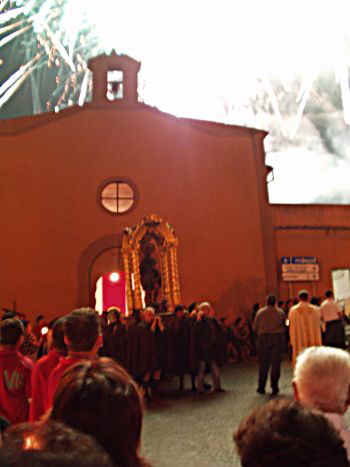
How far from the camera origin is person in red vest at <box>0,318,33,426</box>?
3508 millimetres

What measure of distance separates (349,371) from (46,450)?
193 centimetres

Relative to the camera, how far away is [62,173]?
16.3 metres

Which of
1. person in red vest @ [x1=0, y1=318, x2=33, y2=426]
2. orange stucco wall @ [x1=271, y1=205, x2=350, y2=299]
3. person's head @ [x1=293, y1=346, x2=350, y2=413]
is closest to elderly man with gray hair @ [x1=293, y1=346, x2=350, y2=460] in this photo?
person's head @ [x1=293, y1=346, x2=350, y2=413]

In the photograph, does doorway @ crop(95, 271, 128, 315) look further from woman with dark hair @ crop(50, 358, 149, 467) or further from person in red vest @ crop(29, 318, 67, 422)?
woman with dark hair @ crop(50, 358, 149, 467)

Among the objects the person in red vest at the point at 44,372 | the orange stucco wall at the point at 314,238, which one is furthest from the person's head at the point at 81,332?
the orange stucco wall at the point at 314,238

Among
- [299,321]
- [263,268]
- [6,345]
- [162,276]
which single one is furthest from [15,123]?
[6,345]

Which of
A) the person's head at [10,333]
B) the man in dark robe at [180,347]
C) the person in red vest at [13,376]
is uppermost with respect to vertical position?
the person's head at [10,333]

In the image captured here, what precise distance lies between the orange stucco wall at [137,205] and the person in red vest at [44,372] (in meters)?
12.1

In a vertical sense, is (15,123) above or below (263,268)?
above

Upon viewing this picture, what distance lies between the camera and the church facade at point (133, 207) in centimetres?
1553

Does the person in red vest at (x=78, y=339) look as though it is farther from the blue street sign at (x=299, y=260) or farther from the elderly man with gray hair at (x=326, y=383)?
the blue street sign at (x=299, y=260)

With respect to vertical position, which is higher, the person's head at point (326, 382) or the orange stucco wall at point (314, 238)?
the orange stucco wall at point (314, 238)

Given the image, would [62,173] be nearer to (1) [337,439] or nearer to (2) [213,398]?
(2) [213,398]

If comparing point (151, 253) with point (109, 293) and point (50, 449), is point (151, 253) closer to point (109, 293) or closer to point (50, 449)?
point (109, 293)
